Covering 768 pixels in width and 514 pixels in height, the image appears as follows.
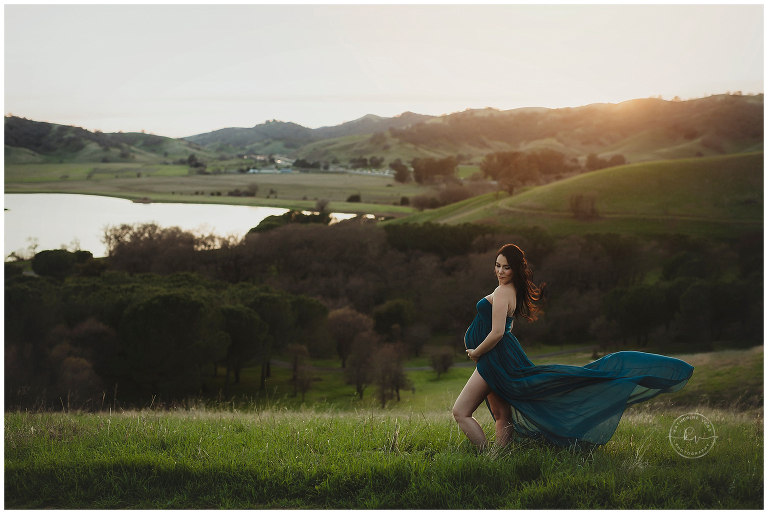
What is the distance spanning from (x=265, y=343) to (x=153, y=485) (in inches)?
1084

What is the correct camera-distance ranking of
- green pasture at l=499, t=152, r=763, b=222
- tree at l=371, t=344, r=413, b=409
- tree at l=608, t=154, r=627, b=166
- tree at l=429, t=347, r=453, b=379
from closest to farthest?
tree at l=371, t=344, r=413, b=409 < tree at l=429, t=347, r=453, b=379 < green pasture at l=499, t=152, r=763, b=222 < tree at l=608, t=154, r=627, b=166

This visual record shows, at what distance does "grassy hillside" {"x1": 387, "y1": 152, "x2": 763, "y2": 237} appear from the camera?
70625 mm

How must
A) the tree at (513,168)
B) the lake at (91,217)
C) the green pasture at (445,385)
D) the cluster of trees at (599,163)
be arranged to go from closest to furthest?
the green pasture at (445,385) → the lake at (91,217) → the tree at (513,168) → the cluster of trees at (599,163)

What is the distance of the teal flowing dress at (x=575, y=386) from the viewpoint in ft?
15.7

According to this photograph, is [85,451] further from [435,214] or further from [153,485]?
[435,214]

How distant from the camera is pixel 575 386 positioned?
16.0ft

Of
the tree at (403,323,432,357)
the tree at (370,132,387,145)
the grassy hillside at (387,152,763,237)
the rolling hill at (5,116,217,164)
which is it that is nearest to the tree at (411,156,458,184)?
the grassy hillside at (387,152,763,237)

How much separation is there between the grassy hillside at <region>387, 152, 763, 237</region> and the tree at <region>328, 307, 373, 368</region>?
37.6m

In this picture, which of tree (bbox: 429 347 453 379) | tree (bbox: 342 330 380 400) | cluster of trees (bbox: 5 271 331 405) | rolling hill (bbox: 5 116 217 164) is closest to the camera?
cluster of trees (bbox: 5 271 331 405)

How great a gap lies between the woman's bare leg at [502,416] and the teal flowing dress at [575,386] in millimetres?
125

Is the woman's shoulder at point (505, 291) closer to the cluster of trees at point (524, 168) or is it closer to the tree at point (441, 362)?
the tree at point (441, 362)


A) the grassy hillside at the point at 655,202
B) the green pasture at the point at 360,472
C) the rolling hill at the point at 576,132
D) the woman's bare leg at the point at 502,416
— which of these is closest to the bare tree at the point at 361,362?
the green pasture at the point at 360,472

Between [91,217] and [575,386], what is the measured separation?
8207cm

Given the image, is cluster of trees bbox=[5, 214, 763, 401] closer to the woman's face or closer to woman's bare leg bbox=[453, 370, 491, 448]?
woman's bare leg bbox=[453, 370, 491, 448]
